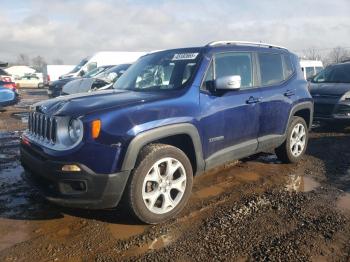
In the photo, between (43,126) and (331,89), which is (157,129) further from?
(331,89)

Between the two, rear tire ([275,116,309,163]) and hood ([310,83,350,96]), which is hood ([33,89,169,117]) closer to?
rear tire ([275,116,309,163])

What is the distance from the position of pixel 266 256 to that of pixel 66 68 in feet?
117

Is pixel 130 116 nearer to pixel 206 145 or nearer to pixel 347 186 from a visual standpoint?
pixel 206 145

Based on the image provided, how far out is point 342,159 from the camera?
6.60 metres

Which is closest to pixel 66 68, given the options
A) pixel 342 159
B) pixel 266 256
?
pixel 342 159

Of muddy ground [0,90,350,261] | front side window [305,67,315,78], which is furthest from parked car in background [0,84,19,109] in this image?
front side window [305,67,315,78]

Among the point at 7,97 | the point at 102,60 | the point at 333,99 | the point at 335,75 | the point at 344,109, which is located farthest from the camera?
the point at 102,60

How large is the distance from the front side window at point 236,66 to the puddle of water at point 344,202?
6.00 feet

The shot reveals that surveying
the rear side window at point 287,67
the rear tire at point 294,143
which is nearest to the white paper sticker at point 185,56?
the rear side window at point 287,67

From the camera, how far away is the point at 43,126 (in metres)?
4.13

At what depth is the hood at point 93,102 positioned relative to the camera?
12.5 ft

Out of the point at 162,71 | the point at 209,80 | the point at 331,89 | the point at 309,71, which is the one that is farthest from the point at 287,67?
the point at 309,71

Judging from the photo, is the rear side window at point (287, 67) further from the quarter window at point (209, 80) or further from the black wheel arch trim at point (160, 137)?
the black wheel arch trim at point (160, 137)

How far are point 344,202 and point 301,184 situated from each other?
80 centimetres
